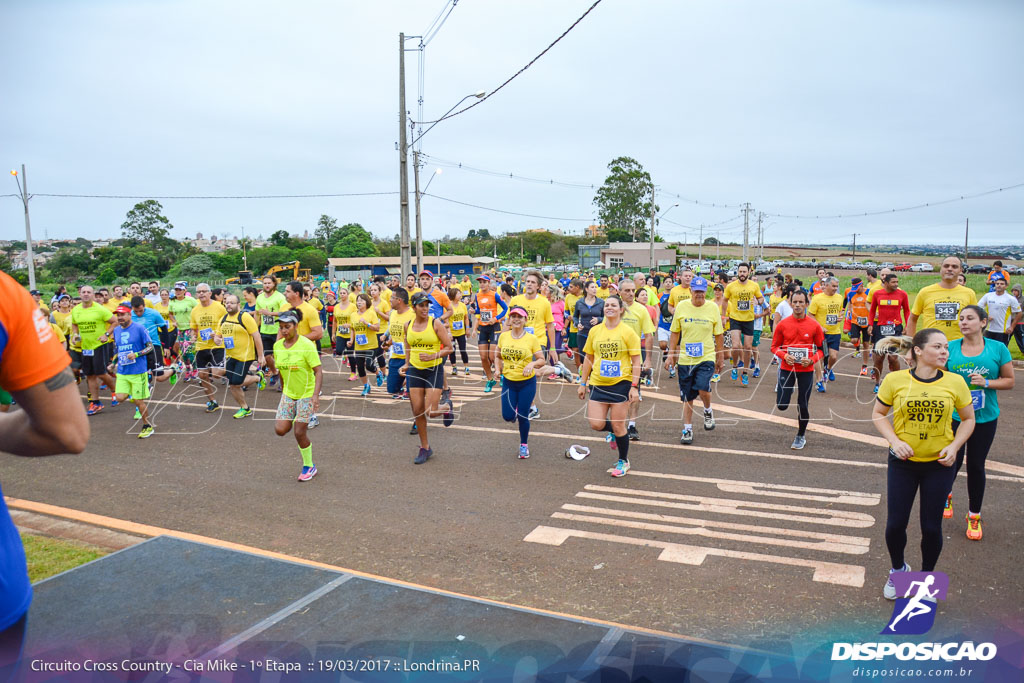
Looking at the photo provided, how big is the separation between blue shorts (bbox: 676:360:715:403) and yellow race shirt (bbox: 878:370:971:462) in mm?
3964

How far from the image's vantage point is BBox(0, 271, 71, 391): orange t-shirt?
158 cm

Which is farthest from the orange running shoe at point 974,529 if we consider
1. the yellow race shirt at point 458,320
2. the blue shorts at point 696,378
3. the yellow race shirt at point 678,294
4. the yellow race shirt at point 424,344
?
the yellow race shirt at point 458,320

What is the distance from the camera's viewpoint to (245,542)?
19.4 ft

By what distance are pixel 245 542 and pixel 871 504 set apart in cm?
575

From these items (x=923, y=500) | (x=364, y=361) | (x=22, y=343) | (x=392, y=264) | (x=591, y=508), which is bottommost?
(x=591, y=508)

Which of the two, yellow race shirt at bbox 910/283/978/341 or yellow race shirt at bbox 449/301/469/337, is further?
yellow race shirt at bbox 449/301/469/337

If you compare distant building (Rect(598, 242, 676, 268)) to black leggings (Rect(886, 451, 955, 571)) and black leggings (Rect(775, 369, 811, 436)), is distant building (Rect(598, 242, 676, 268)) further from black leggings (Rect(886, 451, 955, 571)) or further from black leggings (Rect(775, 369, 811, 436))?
black leggings (Rect(886, 451, 955, 571))

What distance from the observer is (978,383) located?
17.8 feet

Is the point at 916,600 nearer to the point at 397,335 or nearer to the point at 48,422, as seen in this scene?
the point at 48,422

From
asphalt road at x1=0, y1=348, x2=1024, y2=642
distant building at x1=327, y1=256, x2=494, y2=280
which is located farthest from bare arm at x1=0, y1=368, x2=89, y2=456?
distant building at x1=327, y1=256, x2=494, y2=280

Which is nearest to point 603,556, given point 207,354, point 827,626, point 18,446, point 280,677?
point 827,626

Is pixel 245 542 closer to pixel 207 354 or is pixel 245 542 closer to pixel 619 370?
pixel 619 370

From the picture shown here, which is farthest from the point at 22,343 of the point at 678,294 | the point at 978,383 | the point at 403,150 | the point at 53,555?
the point at 403,150

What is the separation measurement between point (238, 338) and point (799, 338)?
8.28 metres
